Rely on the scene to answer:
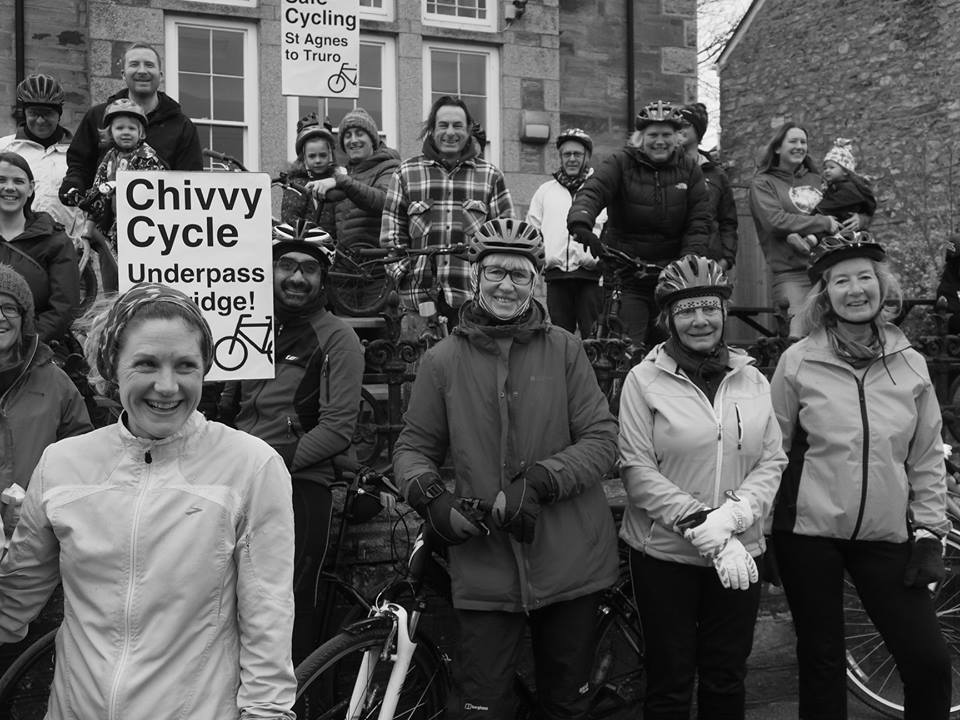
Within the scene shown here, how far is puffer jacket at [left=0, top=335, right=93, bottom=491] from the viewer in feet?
13.0

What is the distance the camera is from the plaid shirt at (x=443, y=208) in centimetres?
668

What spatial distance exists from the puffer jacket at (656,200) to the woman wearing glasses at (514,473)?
241 centimetres

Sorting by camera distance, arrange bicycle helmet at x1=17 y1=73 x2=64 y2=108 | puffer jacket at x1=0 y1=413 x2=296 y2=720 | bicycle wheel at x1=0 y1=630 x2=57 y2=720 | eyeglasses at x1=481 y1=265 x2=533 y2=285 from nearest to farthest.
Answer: puffer jacket at x1=0 y1=413 x2=296 y2=720 < bicycle wheel at x1=0 y1=630 x2=57 y2=720 < eyeglasses at x1=481 y1=265 x2=533 y2=285 < bicycle helmet at x1=17 y1=73 x2=64 y2=108

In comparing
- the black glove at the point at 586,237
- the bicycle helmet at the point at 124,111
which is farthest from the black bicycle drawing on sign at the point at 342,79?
the black glove at the point at 586,237

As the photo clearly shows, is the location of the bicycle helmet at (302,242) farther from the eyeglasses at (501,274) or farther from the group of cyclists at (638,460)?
the eyeglasses at (501,274)

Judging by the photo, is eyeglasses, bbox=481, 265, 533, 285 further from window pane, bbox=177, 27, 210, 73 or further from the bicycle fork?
window pane, bbox=177, 27, 210, 73

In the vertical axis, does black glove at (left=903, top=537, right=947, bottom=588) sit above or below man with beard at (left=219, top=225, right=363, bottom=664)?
below

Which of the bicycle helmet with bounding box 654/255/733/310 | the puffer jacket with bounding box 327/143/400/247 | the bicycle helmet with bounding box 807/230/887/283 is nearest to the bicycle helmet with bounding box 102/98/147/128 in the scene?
the puffer jacket with bounding box 327/143/400/247

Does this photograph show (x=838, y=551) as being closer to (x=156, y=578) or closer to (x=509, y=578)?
(x=509, y=578)

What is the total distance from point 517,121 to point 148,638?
9881mm

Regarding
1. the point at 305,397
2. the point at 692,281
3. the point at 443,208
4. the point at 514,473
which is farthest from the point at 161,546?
the point at 443,208

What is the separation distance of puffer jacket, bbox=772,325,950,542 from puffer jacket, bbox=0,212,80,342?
331cm

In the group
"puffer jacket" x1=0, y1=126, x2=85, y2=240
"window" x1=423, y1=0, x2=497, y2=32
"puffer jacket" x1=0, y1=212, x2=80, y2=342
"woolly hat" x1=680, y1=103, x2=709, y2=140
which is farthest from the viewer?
"window" x1=423, y1=0, x2=497, y2=32

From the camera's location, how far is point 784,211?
8000 millimetres
